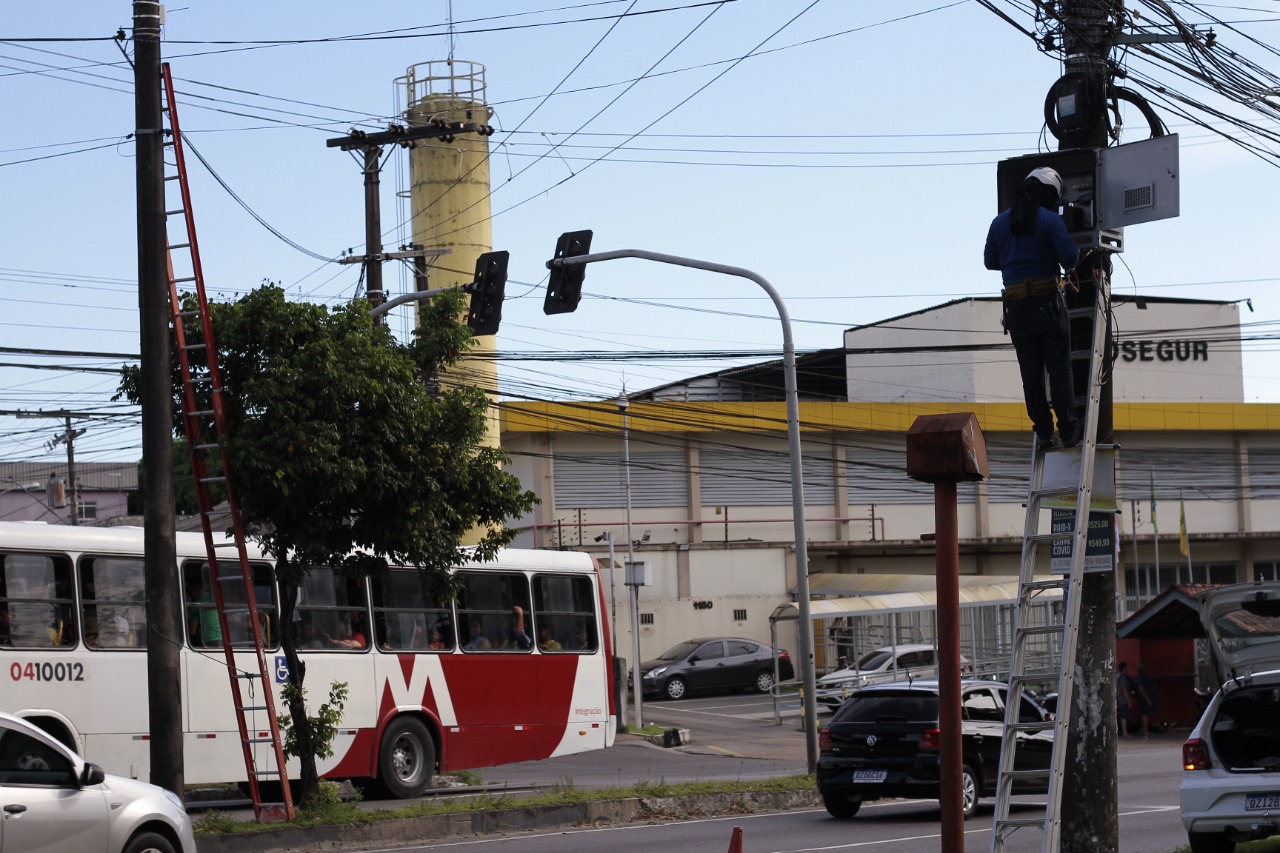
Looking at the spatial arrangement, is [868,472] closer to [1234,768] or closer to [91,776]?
[1234,768]

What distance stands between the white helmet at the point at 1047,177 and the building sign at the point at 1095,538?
1865 mm

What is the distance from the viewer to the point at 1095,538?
8.41m

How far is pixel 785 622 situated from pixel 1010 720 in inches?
1526

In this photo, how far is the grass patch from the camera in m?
14.9

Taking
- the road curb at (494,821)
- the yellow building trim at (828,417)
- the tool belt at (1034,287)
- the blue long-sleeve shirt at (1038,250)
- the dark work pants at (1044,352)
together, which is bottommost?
the road curb at (494,821)

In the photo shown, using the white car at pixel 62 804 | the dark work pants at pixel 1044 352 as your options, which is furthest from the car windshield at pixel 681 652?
the dark work pants at pixel 1044 352

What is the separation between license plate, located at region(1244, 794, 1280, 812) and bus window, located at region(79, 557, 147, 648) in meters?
11.4

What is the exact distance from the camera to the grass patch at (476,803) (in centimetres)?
1488

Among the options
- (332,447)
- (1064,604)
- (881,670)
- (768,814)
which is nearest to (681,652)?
(881,670)

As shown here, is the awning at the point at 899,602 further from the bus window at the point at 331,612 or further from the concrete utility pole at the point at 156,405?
the concrete utility pole at the point at 156,405

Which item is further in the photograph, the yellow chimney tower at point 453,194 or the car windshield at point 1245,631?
the yellow chimney tower at point 453,194

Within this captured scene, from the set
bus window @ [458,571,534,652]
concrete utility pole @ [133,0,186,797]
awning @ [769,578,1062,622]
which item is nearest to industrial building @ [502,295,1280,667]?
awning @ [769,578,1062,622]

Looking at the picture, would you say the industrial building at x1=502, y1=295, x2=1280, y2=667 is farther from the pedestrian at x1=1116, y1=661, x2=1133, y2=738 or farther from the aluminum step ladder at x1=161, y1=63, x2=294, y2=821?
the aluminum step ladder at x1=161, y1=63, x2=294, y2=821

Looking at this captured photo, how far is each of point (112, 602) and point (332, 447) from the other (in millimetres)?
4089
